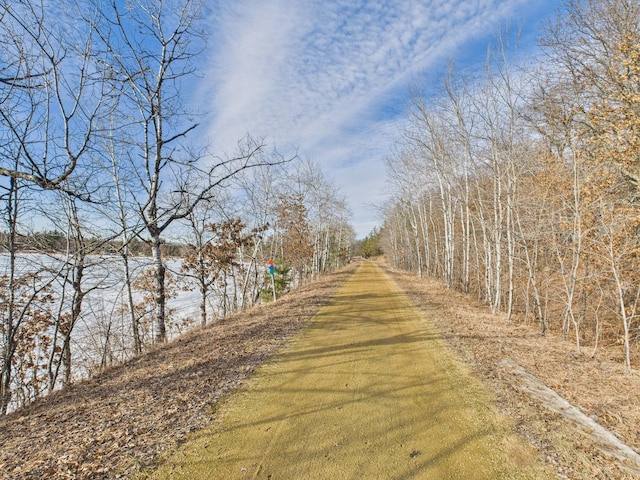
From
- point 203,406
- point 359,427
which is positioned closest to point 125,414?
point 203,406

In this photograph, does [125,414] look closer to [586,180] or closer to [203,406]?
[203,406]

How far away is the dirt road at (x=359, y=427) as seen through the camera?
8.82 ft

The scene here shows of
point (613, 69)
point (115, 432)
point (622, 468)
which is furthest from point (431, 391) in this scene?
point (613, 69)

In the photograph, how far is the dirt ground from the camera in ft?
9.11

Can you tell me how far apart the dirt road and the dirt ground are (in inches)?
11.0

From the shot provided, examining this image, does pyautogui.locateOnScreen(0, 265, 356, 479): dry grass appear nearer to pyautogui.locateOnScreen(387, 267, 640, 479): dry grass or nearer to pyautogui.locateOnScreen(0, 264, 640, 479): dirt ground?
pyautogui.locateOnScreen(0, 264, 640, 479): dirt ground

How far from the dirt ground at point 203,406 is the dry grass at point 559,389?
0.01m

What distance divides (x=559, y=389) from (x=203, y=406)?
16.3ft

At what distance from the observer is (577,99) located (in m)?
8.96

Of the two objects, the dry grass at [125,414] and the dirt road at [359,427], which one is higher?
the dry grass at [125,414]

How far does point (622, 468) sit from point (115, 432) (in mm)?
4953

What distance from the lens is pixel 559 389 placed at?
4277 millimetres

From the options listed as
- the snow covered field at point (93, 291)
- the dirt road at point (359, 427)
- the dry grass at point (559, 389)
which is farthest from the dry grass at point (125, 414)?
the dry grass at point (559, 389)

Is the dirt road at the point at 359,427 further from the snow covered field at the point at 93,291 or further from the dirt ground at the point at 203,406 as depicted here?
the snow covered field at the point at 93,291
